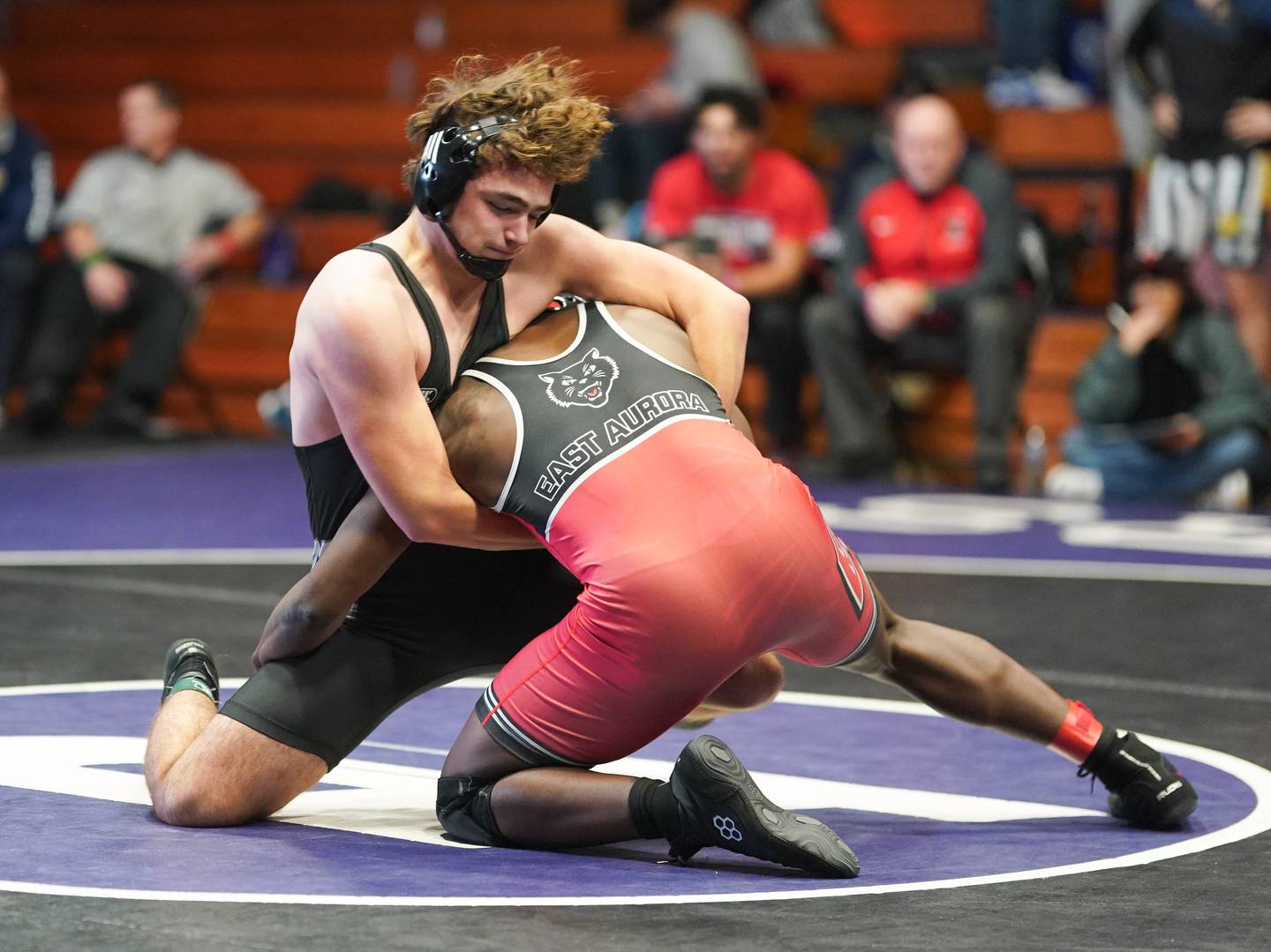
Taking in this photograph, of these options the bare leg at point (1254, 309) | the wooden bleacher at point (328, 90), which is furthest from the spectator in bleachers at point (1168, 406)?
the wooden bleacher at point (328, 90)

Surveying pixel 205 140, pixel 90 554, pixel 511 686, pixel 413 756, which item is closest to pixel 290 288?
pixel 205 140

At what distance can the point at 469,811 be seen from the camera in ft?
10.1

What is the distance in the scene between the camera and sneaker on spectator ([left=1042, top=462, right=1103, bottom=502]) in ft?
25.4

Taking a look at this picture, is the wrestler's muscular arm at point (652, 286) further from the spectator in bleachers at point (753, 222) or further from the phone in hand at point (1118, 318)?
the spectator in bleachers at point (753, 222)

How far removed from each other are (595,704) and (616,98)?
7767 millimetres

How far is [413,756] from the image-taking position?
150 inches

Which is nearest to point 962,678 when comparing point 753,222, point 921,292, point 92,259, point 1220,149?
point 921,292

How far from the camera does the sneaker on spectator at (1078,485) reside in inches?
305

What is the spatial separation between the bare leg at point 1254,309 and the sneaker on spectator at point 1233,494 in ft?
2.18

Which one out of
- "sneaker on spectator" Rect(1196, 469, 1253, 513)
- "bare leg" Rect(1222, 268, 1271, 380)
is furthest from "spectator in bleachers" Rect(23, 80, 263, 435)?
"sneaker on spectator" Rect(1196, 469, 1253, 513)

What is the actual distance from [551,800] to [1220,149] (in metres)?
5.72

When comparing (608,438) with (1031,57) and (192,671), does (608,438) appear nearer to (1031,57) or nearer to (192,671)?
(192,671)

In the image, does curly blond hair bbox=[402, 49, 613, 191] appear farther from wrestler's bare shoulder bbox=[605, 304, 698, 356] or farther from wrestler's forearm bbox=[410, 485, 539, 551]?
wrestler's forearm bbox=[410, 485, 539, 551]

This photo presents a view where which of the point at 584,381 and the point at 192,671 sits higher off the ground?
the point at 584,381
